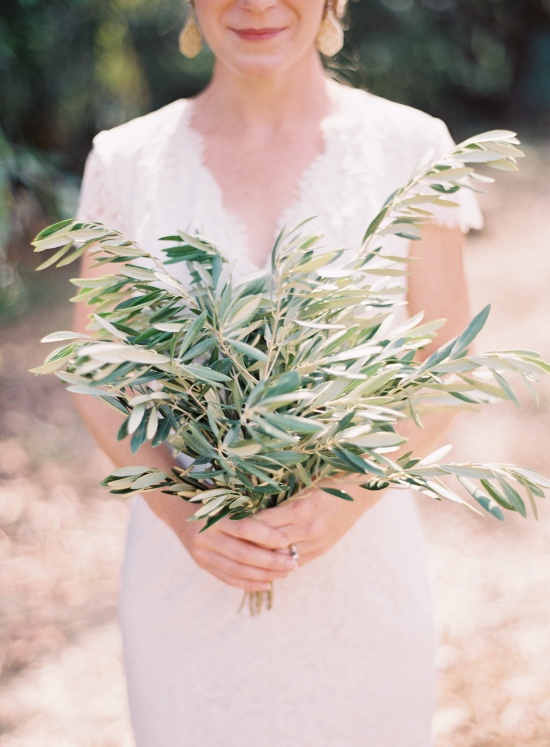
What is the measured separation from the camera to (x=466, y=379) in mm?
1105

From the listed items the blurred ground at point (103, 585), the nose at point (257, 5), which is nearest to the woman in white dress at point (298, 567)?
the nose at point (257, 5)

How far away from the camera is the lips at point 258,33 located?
145 centimetres

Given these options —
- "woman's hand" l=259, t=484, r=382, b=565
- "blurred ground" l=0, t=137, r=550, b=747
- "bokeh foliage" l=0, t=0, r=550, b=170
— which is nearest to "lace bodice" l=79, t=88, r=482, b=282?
"woman's hand" l=259, t=484, r=382, b=565

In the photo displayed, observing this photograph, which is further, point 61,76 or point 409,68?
point 409,68

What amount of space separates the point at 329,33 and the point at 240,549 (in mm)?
1006

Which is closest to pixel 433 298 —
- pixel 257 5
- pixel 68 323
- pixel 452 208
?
pixel 452 208

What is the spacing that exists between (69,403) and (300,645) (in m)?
3.82

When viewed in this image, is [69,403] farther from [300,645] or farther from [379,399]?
[379,399]

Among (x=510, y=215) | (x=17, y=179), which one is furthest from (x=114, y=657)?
(x=510, y=215)

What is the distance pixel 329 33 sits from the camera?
1.66 meters

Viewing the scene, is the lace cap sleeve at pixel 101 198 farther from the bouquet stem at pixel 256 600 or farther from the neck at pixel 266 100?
the bouquet stem at pixel 256 600

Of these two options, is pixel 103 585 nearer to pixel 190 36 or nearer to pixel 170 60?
pixel 190 36

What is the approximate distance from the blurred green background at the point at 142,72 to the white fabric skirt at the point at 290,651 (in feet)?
7.25

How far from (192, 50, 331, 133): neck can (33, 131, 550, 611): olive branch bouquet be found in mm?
489
